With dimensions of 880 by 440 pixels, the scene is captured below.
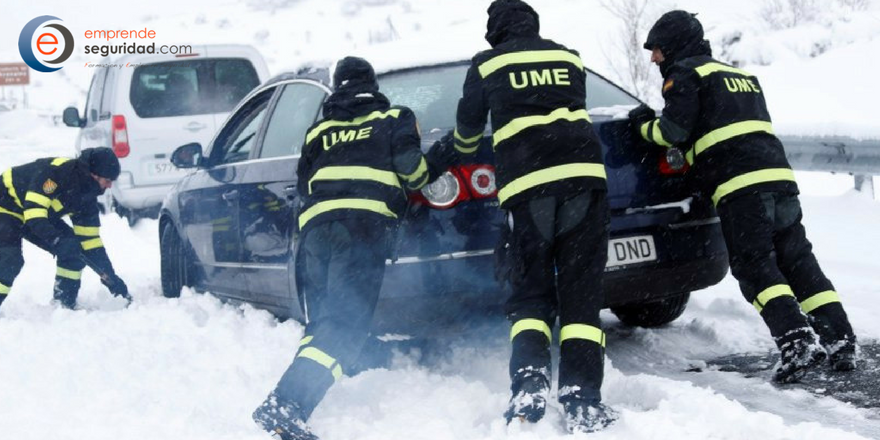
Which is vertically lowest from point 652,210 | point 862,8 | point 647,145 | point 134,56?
point 652,210

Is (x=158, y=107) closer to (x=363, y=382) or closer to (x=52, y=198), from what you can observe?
Answer: (x=52, y=198)

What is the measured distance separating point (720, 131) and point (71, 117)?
935 centimetres

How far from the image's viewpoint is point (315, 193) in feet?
14.4

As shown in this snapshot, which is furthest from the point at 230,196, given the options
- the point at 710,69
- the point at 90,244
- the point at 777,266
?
the point at 777,266

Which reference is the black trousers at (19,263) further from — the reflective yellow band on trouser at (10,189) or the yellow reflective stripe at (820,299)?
the yellow reflective stripe at (820,299)

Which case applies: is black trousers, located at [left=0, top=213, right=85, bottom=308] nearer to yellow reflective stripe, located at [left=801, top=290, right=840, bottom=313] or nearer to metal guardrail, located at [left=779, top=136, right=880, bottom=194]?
yellow reflective stripe, located at [left=801, top=290, right=840, bottom=313]

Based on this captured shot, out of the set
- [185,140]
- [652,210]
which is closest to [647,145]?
[652,210]

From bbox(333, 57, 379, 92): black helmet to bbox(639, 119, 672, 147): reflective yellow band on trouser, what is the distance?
3.97 feet

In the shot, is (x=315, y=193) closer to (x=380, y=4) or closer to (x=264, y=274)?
(x=264, y=274)

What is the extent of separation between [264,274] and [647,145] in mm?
2112

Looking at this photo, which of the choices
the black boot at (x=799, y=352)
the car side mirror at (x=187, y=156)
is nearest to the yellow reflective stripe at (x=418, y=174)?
the black boot at (x=799, y=352)

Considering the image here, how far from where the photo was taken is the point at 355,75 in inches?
171

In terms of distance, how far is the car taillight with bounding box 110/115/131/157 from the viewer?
11062 millimetres

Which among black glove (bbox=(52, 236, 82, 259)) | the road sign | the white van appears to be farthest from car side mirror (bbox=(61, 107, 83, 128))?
the road sign
